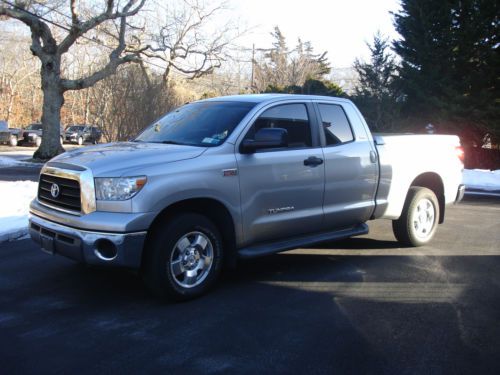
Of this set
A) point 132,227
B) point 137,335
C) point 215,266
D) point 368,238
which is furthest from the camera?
point 368,238

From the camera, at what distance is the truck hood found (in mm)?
4301

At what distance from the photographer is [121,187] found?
4234 mm

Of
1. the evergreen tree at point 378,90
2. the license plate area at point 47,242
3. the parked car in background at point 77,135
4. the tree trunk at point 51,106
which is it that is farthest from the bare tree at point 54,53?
the license plate area at point 47,242

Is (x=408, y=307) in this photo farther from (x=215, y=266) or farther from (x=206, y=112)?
(x=206, y=112)

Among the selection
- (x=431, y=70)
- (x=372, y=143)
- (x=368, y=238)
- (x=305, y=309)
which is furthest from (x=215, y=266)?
(x=431, y=70)

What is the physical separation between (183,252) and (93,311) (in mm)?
924

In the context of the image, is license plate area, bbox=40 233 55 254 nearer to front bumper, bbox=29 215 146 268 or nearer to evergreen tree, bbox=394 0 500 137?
front bumper, bbox=29 215 146 268

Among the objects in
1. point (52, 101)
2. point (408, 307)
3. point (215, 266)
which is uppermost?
point (52, 101)

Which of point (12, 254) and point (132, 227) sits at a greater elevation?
point (132, 227)

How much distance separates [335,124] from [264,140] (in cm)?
142

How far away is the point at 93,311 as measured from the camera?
4410 mm

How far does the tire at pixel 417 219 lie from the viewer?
6758mm

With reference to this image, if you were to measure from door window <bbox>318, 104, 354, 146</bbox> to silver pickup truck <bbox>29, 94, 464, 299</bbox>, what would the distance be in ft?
0.05

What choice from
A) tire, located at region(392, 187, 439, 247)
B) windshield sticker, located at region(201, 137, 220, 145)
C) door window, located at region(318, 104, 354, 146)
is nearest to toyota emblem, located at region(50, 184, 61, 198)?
windshield sticker, located at region(201, 137, 220, 145)
